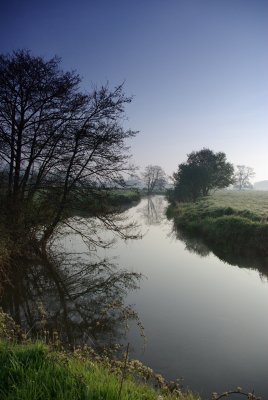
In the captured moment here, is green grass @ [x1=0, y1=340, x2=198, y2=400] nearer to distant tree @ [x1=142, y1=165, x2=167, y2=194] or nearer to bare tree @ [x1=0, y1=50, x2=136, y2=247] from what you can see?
bare tree @ [x1=0, y1=50, x2=136, y2=247]

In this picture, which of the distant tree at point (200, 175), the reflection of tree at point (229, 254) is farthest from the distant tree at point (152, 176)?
the reflection of tree at point (229, 254)

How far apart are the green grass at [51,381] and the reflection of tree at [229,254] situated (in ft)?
43.5

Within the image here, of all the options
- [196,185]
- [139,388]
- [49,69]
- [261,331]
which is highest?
[49,69]

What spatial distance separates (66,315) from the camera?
10.5m

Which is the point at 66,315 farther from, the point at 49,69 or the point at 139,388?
the point at 49,69

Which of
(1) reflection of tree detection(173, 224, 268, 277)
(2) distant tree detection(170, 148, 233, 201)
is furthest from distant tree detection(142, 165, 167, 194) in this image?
(1) reflection of tree detection(173, 224, 268, 277)

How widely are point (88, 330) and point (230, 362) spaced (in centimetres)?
402

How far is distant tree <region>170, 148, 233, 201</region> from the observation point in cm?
6044

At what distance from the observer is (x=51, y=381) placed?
14.5 ft

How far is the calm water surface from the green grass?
259cm

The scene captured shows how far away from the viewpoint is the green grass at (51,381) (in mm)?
4105

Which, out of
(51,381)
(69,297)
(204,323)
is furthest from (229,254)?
(51,381)

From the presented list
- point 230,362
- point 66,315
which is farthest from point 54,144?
point 230,362

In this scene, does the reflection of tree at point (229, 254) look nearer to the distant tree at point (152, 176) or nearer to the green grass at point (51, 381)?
the green grass at point (51, 381)
